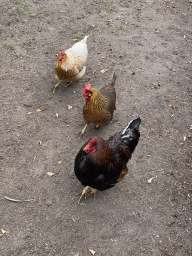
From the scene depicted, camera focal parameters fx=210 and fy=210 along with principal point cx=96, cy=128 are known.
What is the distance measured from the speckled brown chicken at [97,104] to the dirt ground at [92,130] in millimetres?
542

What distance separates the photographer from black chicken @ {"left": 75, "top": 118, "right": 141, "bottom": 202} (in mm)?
3254

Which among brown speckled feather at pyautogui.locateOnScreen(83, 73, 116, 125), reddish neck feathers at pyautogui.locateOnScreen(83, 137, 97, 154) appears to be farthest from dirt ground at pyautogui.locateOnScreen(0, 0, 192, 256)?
reddish neck feathers at pyautogui.locateOnScreen(83, 137, 97, 154)

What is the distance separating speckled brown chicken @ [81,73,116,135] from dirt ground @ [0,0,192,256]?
1.78ft

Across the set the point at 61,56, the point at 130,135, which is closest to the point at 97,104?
the point at 130,135

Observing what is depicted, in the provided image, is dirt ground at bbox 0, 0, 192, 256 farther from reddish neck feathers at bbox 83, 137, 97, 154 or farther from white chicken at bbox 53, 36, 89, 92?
reddish neck feathers at bbox 83, 137, 97, 154

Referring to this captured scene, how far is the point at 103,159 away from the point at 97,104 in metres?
1.53

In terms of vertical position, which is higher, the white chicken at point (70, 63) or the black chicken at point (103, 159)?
the white chicken at point (70, 63)

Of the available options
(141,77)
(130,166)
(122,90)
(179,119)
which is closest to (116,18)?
(141,77)

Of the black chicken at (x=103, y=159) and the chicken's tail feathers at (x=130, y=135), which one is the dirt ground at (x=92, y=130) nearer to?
the black chicken at (x=103, y=159)

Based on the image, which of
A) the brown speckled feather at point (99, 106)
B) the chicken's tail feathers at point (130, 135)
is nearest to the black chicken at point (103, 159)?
the chicken's tail feathers at point (130, 135)

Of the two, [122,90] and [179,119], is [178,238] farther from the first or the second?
[122,90]

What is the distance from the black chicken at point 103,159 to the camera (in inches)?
128

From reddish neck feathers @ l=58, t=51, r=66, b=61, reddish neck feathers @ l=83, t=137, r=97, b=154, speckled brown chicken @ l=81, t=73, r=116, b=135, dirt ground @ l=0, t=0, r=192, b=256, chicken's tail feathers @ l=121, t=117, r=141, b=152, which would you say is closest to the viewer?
reddish neck feathers @ l=83, t=137, r=97, b=154

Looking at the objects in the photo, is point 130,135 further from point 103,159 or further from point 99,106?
point 99,106
